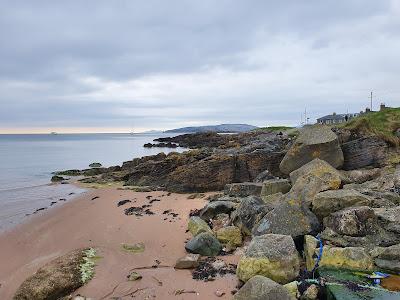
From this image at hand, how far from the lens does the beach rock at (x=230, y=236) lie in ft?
34.3

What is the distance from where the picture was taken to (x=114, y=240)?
11.8 meters

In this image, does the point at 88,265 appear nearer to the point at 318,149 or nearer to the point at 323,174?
the point at 323,174

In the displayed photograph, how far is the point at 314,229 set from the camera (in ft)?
30.1

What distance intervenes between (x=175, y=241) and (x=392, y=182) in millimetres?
7136

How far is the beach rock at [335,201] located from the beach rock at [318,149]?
517 cm

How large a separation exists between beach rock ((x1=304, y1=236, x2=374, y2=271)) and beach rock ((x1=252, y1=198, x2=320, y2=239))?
1046 mm

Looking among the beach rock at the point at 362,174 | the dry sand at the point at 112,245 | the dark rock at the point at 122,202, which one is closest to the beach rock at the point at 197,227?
the dry sand at the point at 112,245

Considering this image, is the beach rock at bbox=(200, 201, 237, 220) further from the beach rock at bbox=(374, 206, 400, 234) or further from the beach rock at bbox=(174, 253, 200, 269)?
the beach rock at bbox=(374, 206, 400, 234)

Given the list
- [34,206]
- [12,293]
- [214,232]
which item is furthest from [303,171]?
[34,206]

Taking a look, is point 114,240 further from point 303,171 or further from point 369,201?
point 369,201

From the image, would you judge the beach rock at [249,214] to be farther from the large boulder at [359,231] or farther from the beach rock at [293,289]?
the beach rock at [293,289]

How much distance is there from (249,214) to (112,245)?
4.21 meters

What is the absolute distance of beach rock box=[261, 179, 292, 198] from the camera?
45.5 feet

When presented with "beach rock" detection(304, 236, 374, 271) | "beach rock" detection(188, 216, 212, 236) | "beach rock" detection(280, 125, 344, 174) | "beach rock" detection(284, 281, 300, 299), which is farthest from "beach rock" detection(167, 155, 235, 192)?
"beach rock" detection(284, 281, 300, 299)
